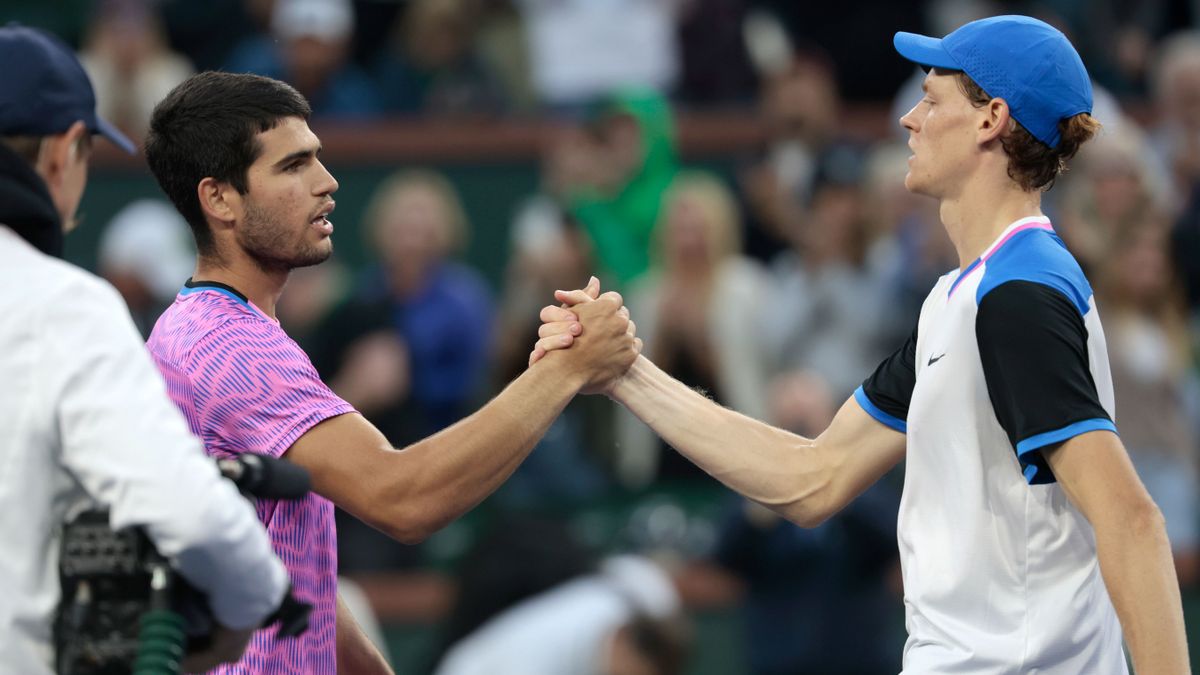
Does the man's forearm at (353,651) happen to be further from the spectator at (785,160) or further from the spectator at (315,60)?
the spectator at (315,60)

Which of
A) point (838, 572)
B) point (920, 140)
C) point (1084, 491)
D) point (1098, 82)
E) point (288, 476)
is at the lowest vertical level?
point (838, 572)

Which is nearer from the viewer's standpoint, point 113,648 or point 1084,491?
point 113,648

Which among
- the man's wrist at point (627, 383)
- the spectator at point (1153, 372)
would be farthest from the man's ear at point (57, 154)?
the spectator at point (1153, 372)

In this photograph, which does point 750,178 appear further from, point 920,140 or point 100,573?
point 100,573

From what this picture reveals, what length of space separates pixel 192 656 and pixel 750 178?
22.5 feet

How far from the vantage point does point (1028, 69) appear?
418cm

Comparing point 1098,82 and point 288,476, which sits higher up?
point 1098,82

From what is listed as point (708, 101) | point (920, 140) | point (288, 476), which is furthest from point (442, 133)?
point (288, 476)

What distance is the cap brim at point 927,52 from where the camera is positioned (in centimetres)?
430

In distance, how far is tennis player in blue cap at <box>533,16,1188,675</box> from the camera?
3.75 metres

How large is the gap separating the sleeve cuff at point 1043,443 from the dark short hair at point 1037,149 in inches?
26.1

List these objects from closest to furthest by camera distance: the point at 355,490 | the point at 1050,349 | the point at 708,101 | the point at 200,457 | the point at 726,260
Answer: the point at 200,457
the point at 1050,349
the point at 355,490
the point at 726,260
the point at 708,101

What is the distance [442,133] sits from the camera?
10.5 m

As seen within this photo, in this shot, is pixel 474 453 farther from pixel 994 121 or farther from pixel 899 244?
pixel 899 244
